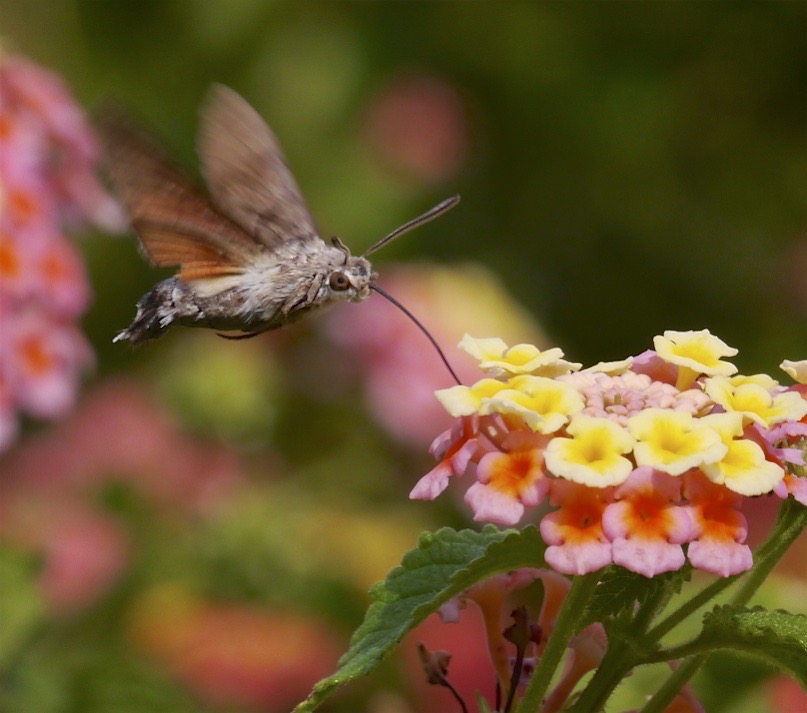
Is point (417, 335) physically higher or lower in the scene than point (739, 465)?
lower

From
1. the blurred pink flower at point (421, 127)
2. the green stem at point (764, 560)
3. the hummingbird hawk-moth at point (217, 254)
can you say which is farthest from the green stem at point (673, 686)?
the blurred pink flower at point (421, 127)

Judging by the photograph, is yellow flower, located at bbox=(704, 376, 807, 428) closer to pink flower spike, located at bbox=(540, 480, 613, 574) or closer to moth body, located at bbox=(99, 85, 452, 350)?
pink flower spike, located at bbox=(540, 480, 613, 574)

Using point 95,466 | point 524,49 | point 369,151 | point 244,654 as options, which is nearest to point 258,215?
point 244,654

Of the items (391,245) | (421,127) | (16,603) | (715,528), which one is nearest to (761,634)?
(715,528)

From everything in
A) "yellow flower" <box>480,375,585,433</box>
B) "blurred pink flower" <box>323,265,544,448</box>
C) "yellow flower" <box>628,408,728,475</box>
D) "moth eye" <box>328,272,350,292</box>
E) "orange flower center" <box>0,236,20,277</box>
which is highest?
"yellow flower" <box>628,408,728,475</box>

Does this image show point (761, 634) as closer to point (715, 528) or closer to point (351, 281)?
point (715, 528)

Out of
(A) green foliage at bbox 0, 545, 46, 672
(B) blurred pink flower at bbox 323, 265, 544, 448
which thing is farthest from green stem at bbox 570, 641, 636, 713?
(B) blurred pink flower at bbox 323, 265, 544, 448

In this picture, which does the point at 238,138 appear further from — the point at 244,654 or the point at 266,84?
the point at 266,84
